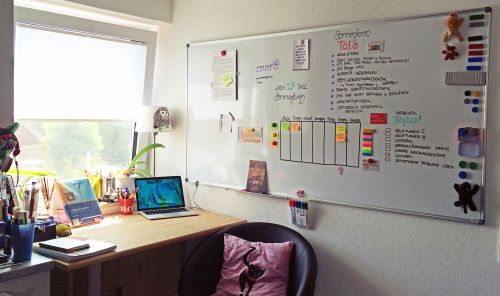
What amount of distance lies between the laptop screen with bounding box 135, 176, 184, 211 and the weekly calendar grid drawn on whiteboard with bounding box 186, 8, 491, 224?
0.90ft

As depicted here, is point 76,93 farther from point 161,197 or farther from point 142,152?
point 161,197

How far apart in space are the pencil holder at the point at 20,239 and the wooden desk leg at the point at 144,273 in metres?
0.81

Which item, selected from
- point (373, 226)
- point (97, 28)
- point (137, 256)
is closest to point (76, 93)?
point (97, 28)

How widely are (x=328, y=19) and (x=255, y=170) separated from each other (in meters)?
1.00

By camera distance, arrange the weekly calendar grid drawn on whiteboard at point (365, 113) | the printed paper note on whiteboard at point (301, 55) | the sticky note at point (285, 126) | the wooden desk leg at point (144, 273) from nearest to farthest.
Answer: the weekly calendar grid drawn on whiteboard at point (365, 113) < the printed paper note on whiteboard at point (301, 55) < the sticky note at point (285, 126) < the wooden desk leg at point (144, 273)

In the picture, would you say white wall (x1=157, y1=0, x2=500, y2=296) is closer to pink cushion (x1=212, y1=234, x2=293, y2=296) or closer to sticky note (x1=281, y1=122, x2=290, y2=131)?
pink cushion (x1=212, y1=234, x2=293, y2=296)

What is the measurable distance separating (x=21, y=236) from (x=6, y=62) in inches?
39.8

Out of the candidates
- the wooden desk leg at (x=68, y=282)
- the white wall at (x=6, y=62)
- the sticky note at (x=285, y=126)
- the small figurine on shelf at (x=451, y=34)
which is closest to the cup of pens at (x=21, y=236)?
the wooden desk leg at (x=68, y=282)

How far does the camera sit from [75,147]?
317 cm

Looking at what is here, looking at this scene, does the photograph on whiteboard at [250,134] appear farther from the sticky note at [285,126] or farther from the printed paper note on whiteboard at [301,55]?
the printed paper note on whiteboard at [301,55]

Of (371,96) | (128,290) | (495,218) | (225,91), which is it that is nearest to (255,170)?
(225,91)

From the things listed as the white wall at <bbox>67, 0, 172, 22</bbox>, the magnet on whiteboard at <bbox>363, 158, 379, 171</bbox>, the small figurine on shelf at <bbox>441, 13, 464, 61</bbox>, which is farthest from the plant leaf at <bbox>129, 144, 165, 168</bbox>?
the small figurine on shelf at <bbox>441, 13, 464, 61</bbox>

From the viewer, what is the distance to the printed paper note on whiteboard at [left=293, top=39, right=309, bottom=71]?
8.55ft

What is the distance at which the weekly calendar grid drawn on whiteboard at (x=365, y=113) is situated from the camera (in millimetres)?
2088
